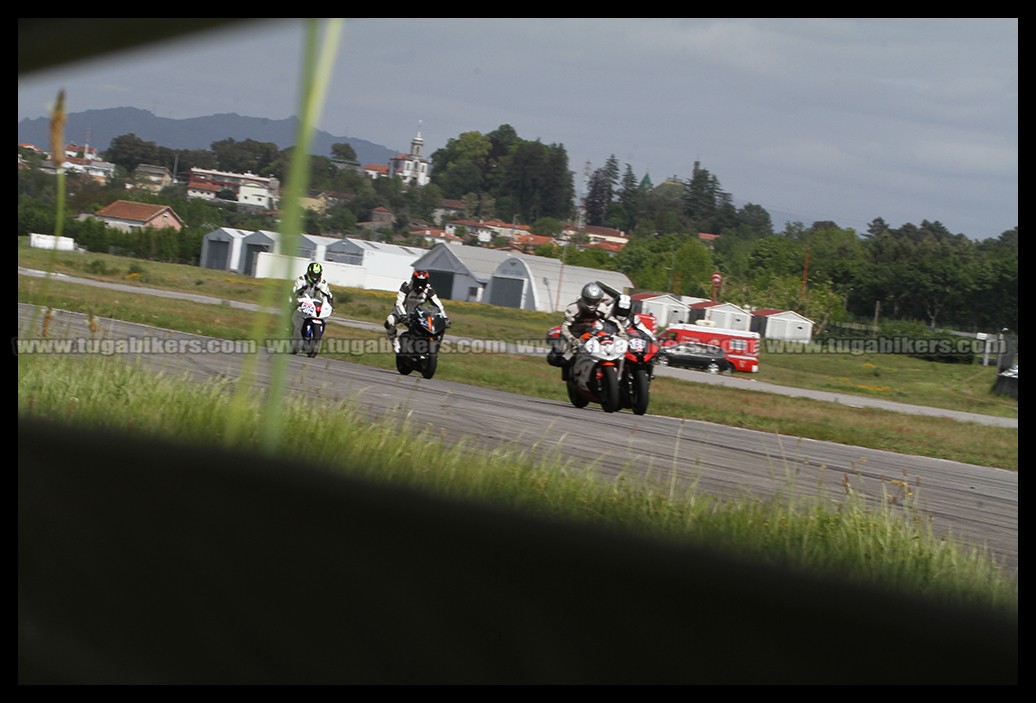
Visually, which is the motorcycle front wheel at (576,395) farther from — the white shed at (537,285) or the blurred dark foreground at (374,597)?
the blurred dark foreground at (374,597)

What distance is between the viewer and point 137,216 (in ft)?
20.8

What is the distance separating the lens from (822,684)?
1.54 m

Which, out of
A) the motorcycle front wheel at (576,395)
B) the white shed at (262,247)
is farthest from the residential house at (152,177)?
the motorcycle front wheel at (576,395)

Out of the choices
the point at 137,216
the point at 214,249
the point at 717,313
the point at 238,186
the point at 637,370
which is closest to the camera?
the point at 238,186

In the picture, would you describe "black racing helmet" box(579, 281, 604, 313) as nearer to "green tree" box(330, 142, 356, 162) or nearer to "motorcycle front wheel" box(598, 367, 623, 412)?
"motorcycle front wheel" box(598, 367, 623, 412)

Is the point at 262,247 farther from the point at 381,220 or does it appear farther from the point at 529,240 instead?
the point at 529,240

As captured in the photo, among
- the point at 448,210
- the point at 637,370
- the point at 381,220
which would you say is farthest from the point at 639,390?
the point at 381,220

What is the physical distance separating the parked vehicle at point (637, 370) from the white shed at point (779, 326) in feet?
35.5

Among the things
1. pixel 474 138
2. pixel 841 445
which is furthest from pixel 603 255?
pixel 474 138

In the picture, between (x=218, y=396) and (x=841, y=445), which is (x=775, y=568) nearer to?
(x=218, y=396)

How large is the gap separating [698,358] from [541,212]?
102ft

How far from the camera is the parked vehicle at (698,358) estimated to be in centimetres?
3805
